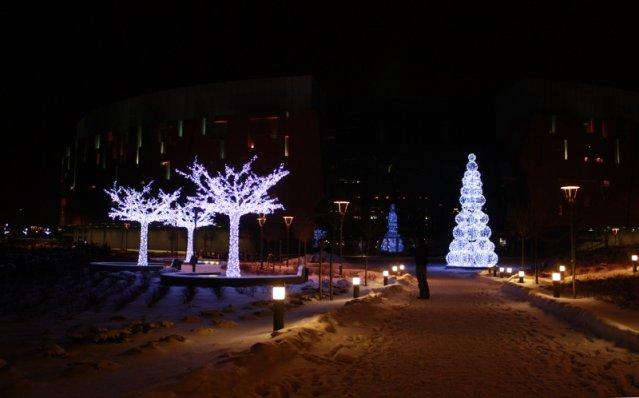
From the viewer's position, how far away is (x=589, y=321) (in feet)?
42.1

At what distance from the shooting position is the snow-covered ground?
22.6 feet

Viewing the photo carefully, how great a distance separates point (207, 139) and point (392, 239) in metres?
24.7

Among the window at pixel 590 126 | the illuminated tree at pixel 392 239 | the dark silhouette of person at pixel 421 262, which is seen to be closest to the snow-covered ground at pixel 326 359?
the dark silhouette of person at pixel 421 262

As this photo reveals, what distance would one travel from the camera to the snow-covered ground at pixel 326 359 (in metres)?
6.88

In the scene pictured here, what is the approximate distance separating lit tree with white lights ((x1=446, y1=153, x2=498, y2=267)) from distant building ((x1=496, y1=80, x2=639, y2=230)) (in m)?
23.9

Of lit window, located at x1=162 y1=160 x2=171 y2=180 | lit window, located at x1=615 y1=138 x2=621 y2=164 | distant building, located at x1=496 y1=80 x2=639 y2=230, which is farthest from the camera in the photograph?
lit window, located at x1=162 y1=160 x2=171 y2=180

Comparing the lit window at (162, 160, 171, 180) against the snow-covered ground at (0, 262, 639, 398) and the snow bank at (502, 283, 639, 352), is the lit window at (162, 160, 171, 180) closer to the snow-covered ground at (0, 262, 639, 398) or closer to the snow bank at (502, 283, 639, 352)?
the snow bank at (502, 283, 639, 352)

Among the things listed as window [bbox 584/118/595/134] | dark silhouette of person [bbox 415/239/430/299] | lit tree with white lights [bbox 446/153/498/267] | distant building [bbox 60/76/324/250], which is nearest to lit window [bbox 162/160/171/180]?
distant building [bbox 60/76/324/250]

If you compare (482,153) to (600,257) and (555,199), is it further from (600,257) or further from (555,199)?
(600,257)

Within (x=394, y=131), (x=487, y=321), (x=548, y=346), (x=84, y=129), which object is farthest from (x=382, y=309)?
(x=84, y=129)

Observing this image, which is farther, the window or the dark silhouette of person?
the window

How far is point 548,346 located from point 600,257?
2978 centimetres

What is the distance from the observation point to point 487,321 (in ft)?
45.5

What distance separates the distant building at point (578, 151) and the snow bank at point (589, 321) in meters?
49.3
